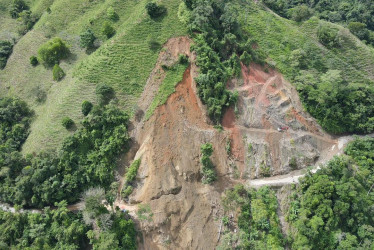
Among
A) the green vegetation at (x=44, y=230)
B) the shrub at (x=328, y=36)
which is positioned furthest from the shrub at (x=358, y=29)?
the green vegetation at (x=44, y=230)

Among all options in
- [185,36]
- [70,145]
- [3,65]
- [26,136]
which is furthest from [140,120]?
[3,65]

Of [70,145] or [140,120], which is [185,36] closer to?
[140,120]

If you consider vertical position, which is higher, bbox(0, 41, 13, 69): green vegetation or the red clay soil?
bbox(0, 41, 13, 69): green vegetation

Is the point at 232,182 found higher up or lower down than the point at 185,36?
lower down

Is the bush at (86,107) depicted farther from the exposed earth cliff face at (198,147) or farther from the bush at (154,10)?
the bush at (154,10)

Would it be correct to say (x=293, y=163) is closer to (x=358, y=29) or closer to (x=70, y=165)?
(x=70, y=165)

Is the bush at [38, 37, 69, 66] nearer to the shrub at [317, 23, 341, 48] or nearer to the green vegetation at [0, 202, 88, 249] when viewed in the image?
the green vegetation at [0, 202, 88, 249]

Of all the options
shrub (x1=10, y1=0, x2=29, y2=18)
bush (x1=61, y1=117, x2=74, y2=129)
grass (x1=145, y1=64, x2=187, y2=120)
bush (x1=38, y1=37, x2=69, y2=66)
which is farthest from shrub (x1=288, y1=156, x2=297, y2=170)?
shrub (x1=10, y1=0, x2=29, y2=18)
